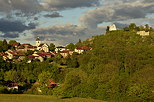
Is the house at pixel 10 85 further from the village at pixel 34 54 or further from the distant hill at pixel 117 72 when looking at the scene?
the distant hill at pixel 117 72

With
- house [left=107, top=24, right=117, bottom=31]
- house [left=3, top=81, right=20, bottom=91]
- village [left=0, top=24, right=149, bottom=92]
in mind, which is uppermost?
house [left=107, top=24, right=117, bottom=31]

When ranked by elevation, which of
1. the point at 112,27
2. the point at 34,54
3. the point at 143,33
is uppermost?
the point at 112,27

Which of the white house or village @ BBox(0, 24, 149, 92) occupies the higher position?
the white house

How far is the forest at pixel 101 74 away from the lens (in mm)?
60469

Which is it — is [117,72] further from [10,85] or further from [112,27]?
[112,27]

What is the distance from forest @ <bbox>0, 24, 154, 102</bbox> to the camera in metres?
60.5

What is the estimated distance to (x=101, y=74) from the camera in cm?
7600

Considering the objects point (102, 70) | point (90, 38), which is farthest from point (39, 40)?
point (102, 70)

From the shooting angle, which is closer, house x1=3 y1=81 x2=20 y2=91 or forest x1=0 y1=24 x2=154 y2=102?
forest x1=0 y1=24 x2=154 y2=102

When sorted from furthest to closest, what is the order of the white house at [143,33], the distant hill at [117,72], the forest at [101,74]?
the white house at [143,33], the forest at [101,74], the distant hill at [117,72]

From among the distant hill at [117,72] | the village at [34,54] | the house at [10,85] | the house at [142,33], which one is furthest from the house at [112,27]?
the house at [10,85]

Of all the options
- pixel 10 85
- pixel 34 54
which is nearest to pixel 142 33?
pixel 34 54

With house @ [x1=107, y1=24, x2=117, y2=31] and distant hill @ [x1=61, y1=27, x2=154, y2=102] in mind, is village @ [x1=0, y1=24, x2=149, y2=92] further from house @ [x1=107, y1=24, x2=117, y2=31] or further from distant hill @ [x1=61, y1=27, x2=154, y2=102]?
distant hill @ [x1=61, y1=27, x2=154, y2=102]

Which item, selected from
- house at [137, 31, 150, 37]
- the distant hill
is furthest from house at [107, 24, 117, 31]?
house at [137, 31, 150, 37]
